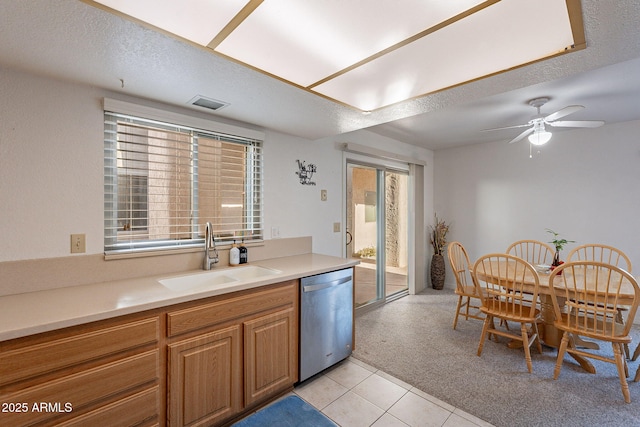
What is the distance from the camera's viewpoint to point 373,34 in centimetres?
133

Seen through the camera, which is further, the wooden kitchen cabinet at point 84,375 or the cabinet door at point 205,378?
the cabinet door at point 205,378

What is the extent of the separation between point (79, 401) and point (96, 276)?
0.76 metres

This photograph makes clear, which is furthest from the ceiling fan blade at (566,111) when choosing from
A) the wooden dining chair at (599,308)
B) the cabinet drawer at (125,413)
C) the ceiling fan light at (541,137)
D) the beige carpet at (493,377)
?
the cabinet drawer at (125,413)

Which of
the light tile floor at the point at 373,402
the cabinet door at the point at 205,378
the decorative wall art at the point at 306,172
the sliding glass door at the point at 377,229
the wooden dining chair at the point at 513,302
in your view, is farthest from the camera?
the sliding glass door at the point at 377,229

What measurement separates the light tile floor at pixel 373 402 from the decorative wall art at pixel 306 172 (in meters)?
1.79

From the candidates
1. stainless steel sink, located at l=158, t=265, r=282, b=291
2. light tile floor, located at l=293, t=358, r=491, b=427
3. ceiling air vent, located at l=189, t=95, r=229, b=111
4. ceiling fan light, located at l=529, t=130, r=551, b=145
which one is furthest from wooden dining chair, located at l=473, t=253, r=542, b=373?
ceiling air vent, located at l=189, t=95, r=229, b=111

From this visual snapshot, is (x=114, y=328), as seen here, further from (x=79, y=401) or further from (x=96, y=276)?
(x=96, y=276)

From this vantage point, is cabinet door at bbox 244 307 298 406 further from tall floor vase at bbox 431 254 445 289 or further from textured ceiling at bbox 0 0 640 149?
tall floor vase at bbox 431 254 445 289

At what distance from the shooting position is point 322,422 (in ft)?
4.90

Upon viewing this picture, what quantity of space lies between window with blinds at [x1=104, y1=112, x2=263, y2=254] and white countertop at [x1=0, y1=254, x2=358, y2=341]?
32 cm

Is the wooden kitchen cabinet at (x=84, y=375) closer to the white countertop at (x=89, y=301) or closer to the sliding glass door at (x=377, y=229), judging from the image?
the white countertop at (x=89, y=301)

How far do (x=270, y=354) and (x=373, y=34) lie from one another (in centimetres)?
200

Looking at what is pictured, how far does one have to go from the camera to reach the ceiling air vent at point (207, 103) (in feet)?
6.19

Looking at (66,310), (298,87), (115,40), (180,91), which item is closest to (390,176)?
(298,87)
